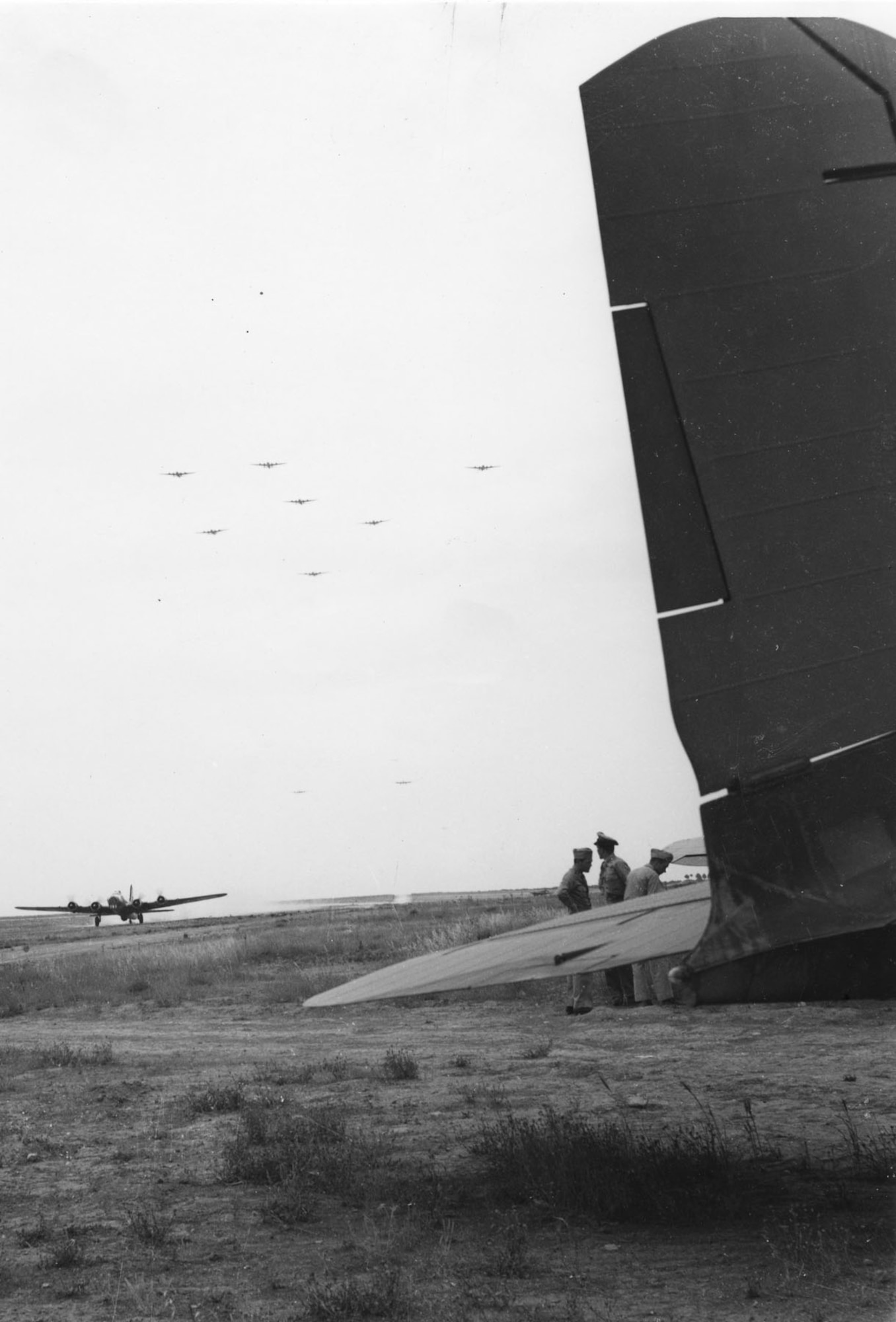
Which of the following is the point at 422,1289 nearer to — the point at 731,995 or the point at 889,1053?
the point at 731,995

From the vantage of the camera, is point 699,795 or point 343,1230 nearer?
point 699,795

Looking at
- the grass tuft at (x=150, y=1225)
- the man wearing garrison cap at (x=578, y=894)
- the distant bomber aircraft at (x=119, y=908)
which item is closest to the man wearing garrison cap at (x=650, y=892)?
the man wearing garrison cap at (x=578, y=894)

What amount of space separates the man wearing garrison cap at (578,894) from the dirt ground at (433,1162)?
28 cm

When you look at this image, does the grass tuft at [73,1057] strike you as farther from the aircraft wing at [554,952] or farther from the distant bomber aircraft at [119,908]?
the distant bomber aircraft at [119,908]

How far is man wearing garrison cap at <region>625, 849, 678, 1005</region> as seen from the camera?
1357 cm

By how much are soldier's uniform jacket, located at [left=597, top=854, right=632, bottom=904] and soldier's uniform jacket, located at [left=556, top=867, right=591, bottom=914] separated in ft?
1.17

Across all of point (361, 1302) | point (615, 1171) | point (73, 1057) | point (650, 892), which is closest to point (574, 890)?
point (650, 892)

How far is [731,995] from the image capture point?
4812mm

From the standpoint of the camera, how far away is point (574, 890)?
53.4 feet

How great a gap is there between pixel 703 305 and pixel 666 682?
1.64 metres

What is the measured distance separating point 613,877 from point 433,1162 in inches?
302

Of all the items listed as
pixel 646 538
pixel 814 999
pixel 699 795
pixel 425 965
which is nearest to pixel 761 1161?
pixel 425 965

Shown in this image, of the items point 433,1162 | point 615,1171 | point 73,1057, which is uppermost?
point 73,1057

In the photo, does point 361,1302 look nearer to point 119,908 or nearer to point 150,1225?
point 150,1225
